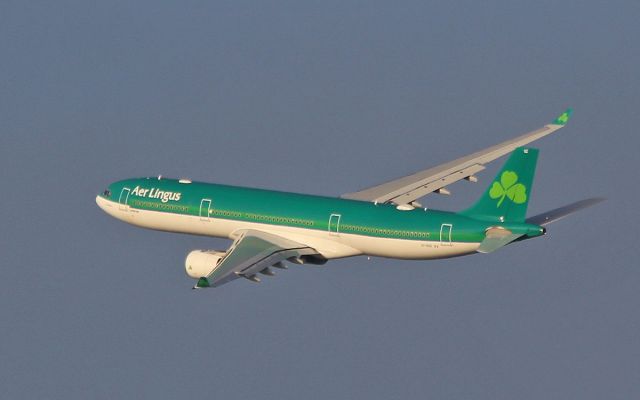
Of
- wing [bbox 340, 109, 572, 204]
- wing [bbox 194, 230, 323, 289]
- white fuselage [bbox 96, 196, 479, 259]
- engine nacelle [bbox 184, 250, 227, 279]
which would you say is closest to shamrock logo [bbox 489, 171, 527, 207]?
white fuselage [bbox 96, 196, 479, 259]

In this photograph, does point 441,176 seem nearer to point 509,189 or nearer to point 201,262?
point 509,189

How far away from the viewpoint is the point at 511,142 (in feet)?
427

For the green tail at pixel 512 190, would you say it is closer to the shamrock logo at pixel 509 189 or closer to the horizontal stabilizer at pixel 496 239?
the shamrock logo at pixel 509 189

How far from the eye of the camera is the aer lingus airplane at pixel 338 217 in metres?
114

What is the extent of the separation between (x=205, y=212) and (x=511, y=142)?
23998mm

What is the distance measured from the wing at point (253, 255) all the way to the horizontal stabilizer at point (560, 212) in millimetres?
15513

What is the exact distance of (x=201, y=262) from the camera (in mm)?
118562

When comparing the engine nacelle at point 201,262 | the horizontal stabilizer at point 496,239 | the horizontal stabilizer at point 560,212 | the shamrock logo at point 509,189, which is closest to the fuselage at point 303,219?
the horizontal stabilizer at point 496,239

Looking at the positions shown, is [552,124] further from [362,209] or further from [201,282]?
[201,282]

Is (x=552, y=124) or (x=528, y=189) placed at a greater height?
(x=552, y=124)

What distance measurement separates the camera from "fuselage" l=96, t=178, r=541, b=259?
116 meters

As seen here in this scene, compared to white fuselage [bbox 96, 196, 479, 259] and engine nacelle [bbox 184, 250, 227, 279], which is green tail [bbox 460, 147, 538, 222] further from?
engine nacelle [bbox 184, 250, 227, 279]

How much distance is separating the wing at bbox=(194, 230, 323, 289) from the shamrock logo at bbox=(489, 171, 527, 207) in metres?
13.8

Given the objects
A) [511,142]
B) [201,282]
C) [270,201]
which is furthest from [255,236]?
[511,142]
